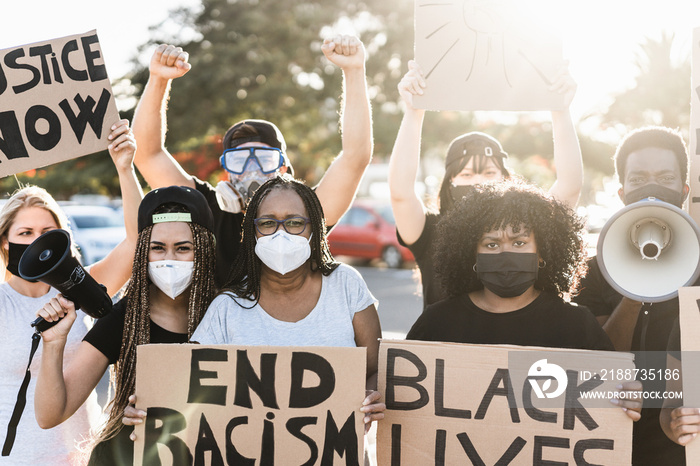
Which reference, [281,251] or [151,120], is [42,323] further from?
[151,120]

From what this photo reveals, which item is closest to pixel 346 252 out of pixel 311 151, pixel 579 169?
pixel 311 151

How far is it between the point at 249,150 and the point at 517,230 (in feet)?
4.46

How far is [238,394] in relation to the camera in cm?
247

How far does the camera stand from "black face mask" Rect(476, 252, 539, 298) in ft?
8.45

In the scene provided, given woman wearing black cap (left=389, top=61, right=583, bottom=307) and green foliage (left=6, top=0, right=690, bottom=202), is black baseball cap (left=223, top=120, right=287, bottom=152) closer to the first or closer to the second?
woman wearing black cap (left=389, top=61, right=583, bottom=307)

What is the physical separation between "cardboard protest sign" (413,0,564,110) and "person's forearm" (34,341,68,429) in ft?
6.01

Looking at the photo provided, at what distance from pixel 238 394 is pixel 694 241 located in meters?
1.65

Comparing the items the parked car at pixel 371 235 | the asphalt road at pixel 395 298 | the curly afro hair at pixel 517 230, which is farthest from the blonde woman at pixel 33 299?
the parked car at pixel 371 235

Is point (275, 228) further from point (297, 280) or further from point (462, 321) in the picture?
point (462, 321)

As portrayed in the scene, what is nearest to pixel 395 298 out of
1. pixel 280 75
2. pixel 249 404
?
pixel 249 404

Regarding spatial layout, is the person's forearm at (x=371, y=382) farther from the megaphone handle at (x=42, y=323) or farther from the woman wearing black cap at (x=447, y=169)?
the megaphone handle at (x=42, y=323)

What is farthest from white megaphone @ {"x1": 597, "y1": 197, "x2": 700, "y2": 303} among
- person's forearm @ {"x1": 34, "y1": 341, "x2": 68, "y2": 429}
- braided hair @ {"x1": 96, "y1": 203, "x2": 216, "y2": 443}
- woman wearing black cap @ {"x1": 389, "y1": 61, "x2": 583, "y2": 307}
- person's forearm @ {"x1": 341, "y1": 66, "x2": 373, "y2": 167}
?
person's forearm @ {"x1": 34, "y1": 341, "x2": 68, "y2": 429}

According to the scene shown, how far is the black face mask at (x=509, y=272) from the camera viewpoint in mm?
2576

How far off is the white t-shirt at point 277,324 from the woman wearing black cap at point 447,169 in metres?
0.64
